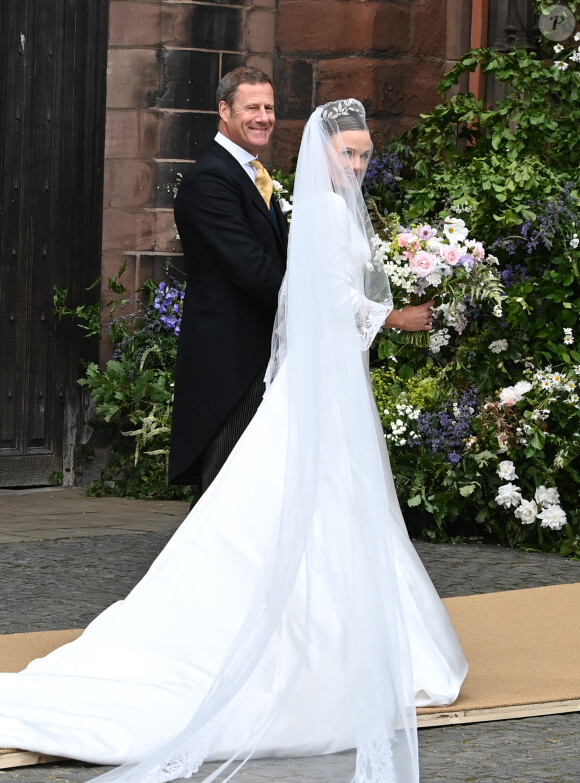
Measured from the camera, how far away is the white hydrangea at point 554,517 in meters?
6.65

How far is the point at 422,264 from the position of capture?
4922mm

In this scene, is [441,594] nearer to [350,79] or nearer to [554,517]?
[554,517]

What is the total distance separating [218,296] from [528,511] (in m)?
2.74

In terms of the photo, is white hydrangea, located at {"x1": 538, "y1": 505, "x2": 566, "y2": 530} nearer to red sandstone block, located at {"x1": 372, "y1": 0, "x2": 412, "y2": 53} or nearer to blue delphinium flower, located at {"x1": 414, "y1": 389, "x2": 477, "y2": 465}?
blue delphinium flower, located at {"x1": 414, "y1": 389, "x2": 477, "y2": 465}

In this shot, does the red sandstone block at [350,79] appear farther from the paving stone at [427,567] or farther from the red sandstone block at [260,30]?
the paving stone at [427,567]

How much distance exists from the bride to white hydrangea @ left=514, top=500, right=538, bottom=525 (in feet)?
8.73

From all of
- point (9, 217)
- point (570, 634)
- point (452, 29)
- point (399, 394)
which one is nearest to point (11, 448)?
point (9, 217)

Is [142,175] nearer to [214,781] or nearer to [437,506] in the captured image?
[437,506]

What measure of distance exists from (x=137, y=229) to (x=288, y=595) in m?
5.30

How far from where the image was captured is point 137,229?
28.3 ft

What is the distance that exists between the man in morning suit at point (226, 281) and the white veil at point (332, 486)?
0.38 m

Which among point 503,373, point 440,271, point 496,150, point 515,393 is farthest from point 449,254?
point 496,150

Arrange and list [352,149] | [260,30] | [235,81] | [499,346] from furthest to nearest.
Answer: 1. [260,30]
2. [499,346]
3. [235,81]
4. [352,149]

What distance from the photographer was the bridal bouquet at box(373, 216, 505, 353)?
5047mm
